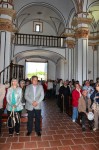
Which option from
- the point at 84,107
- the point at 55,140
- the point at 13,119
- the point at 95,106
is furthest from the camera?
the point at 84,107

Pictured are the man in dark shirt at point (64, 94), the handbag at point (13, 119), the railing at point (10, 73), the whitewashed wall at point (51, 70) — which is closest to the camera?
the handbag at point (13, 119)

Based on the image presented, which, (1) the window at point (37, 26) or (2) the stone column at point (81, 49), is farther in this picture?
(1) the window at point (37, 26)

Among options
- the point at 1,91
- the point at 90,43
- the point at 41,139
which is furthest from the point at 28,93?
the point at 90,43

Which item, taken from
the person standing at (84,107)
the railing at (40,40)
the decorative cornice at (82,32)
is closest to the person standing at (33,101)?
the person standing at (84,107)

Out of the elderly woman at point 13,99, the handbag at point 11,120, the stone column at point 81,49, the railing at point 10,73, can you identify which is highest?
the stone column at point 81,49

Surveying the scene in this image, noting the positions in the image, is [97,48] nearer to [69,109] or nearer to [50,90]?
[50,90]

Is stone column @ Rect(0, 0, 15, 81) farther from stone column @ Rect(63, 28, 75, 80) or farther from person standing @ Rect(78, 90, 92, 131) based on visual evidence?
stone column @ Rect(63, 28, 75, 80)

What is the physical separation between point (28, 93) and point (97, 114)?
245cm

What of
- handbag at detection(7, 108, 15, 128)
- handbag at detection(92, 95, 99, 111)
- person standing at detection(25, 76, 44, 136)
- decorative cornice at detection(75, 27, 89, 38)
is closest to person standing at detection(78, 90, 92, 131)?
handbag at detection(92, 95, 99, 111)

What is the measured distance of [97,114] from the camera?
5863 millimetres

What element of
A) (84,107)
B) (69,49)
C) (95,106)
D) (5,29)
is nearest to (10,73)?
(5,29)

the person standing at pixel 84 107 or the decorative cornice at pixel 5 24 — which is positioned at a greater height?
the decorative cornice at pixel 5 24

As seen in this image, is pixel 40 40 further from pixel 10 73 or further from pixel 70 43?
pixel 10 73

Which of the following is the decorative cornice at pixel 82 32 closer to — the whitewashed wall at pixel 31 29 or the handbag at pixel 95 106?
the handbag at pixel 95 106
